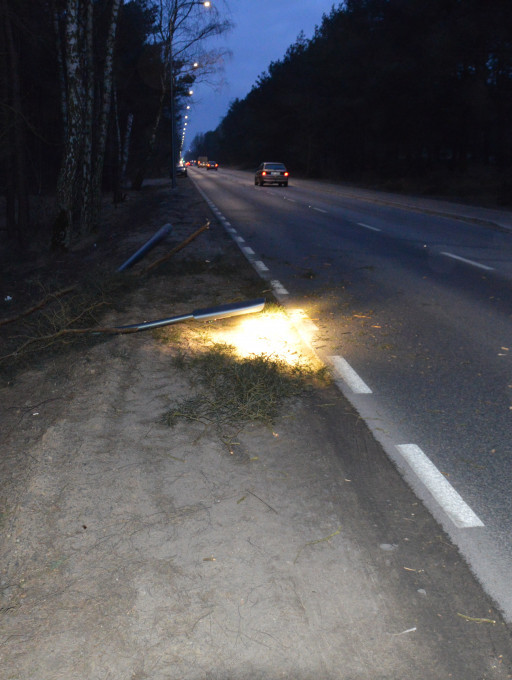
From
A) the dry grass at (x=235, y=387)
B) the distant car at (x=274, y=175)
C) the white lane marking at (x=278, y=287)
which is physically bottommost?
the distant car at (x=274, y=175)

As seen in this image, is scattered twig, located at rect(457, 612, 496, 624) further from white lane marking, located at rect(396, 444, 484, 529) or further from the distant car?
the distant car

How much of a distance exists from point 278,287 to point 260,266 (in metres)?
1.87

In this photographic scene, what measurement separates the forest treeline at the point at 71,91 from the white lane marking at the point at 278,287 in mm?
7754

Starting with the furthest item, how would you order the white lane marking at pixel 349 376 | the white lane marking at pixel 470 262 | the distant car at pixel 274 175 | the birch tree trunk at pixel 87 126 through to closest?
the distant car at pixel 274 175 < the birch tree trunk at pixel 87 126 < the white lane marking at pixel 470 262 < the white lane marking at pixel 349 376

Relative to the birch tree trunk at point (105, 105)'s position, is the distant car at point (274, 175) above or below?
below

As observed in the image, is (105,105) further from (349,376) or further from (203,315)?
(349,376)

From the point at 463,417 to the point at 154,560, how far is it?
2.75m

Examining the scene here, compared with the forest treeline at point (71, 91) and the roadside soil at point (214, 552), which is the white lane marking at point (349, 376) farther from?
the forest treeline at point (71, 91)

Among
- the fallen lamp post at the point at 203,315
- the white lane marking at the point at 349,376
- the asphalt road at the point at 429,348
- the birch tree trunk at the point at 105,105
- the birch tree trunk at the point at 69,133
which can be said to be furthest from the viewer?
the birch tree trunk at the point at 105,105

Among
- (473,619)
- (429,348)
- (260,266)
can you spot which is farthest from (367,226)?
(473,619)

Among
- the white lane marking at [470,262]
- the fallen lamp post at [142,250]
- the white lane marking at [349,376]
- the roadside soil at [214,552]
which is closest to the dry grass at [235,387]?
the roadside soil at [214,552]

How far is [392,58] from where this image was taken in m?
41.6

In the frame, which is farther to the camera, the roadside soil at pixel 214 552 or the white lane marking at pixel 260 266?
the white lane marking at pixel 260 266

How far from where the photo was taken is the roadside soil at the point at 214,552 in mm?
2477
